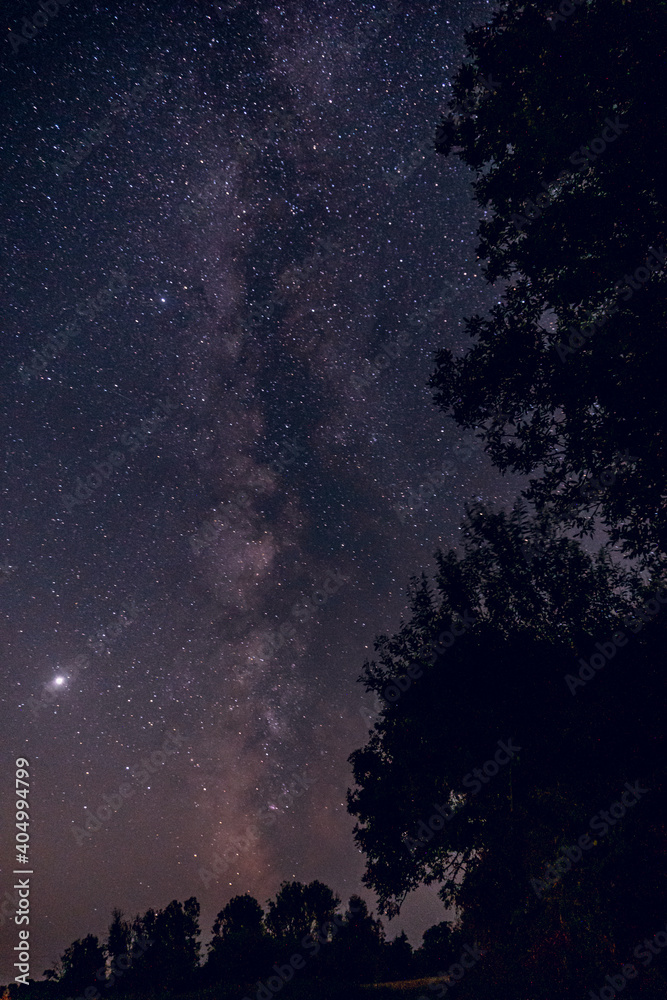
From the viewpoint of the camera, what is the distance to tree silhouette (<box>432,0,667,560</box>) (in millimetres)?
6555

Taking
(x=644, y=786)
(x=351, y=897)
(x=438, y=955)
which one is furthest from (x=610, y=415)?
(x=351, y=897)

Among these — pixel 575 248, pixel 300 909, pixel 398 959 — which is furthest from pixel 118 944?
pixel 575 248

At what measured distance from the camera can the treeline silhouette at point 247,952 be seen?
2972cm

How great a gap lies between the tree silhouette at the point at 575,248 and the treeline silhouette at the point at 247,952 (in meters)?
14.7

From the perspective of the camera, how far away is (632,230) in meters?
6.80

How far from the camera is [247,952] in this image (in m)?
32.7

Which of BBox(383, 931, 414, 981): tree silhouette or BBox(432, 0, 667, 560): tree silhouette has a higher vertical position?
BBox(432, 0, 667, 560): tree silhouette

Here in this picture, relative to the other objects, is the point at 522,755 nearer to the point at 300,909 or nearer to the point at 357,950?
the point at 357,950

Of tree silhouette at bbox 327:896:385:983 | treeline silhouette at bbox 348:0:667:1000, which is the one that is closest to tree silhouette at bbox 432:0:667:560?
treeline silhouette at bbox 348:0:667:1000

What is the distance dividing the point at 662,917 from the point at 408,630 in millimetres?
8909

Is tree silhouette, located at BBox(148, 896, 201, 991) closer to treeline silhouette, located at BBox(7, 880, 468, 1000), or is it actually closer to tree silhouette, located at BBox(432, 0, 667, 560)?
treeline silhouette, located at BBox(7, 880, 468, 1000)

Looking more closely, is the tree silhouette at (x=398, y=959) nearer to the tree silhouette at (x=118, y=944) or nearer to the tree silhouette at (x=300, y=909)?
the tree silhouette at (x=300, y=909)

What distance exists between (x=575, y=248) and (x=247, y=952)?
45866 mm

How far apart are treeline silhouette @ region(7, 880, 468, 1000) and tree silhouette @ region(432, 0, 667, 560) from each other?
14.7 m
